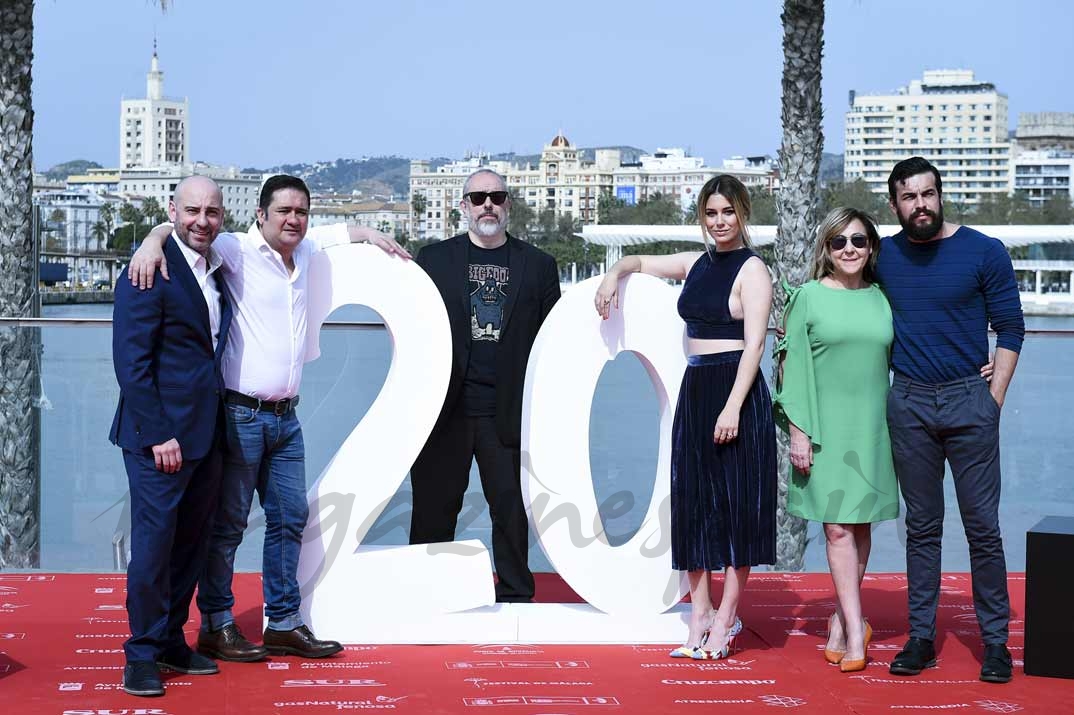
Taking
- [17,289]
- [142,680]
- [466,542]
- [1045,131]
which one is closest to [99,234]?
[17,289]

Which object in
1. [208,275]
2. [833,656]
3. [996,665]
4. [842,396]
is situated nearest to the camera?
[208,275]

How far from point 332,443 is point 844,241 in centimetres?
335

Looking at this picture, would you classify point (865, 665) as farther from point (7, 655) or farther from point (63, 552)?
point (63, 552)

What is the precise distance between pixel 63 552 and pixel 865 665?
4.36m

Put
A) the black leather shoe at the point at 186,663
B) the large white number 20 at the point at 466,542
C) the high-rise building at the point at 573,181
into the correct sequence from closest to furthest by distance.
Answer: the black leather shoe at the point at 186,663 < the large white number 20 at the point at 466,542 < the high-rise building at the point at 573,181

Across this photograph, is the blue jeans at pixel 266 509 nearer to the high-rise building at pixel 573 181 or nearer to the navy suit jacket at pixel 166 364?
the navy suit jacket at pixel 166 364

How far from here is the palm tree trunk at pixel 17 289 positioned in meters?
7.01

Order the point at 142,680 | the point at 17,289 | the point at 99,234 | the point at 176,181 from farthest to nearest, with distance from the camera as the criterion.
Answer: the point at 176,181 < the point at 99,234 < the point at 17,289 < the point at 142,680

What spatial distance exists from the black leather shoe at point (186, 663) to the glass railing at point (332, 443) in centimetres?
223

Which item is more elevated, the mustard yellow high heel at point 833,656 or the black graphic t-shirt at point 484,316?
the black graphic t-shirt at point 484,316

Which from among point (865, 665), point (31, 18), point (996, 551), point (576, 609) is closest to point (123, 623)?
point (576, 609)

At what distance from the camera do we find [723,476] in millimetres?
4484

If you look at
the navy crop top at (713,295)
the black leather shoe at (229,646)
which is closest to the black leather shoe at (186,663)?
the black leather shoe at (229,646)

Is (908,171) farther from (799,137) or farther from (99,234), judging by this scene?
(99,234)
